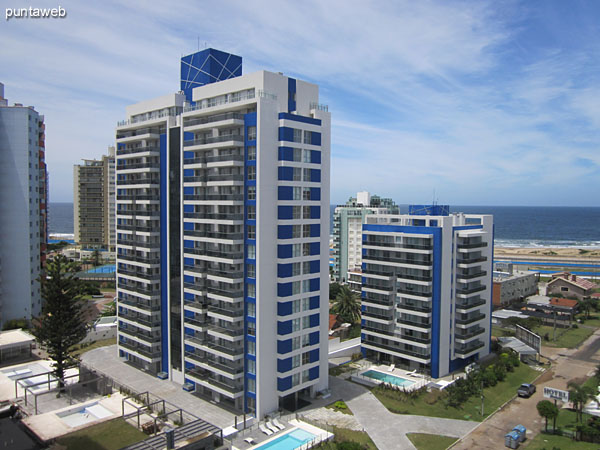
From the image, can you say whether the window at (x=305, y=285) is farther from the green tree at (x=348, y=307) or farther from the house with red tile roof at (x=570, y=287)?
the house with red tile roof at (x=570, y=287)

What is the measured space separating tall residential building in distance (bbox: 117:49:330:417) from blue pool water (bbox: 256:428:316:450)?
3.97 metres

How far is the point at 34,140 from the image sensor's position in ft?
225

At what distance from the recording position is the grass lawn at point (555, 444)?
34438 millimetres

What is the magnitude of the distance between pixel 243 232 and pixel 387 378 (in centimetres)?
2247

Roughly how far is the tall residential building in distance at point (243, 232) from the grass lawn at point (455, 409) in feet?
21.1

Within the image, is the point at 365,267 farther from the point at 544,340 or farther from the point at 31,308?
the point at 31,308

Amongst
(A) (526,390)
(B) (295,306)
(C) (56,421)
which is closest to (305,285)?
(B) (295,306)

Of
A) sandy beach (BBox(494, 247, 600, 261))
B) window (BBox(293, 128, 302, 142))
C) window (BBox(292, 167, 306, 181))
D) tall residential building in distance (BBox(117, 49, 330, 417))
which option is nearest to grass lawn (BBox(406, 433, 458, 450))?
tall residential building in distance (BBox(117, 49, 330, 417))

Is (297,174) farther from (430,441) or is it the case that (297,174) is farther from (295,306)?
(430,441)

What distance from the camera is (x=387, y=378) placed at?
47.9 metres

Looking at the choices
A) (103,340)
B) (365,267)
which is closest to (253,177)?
(365,267)

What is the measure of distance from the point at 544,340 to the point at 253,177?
4850cm

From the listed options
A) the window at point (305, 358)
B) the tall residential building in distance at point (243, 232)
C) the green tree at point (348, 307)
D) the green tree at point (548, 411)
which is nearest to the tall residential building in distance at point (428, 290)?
the tall residential building in distance at point (243, 232)

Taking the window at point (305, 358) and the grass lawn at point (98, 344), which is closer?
the window at point (305, 358)
